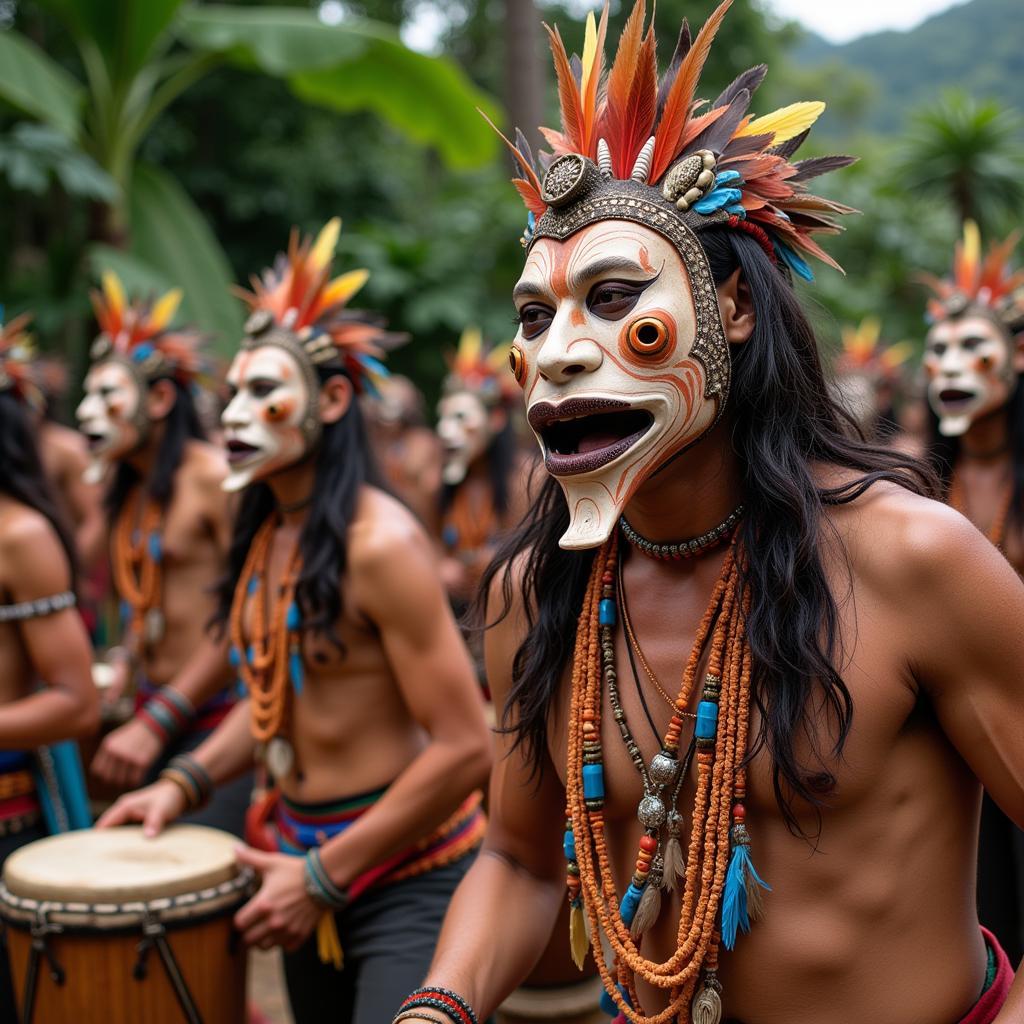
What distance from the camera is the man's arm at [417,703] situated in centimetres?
337

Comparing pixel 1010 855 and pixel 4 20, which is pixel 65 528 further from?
pixel 4 20

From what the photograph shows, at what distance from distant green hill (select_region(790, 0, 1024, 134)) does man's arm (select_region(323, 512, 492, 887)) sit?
180 feet

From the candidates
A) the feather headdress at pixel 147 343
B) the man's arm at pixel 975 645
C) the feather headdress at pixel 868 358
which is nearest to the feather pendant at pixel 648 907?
the man's arm at pixel 975 645

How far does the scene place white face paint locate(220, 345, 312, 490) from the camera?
3.89m

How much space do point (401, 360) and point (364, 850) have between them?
43.2 ft

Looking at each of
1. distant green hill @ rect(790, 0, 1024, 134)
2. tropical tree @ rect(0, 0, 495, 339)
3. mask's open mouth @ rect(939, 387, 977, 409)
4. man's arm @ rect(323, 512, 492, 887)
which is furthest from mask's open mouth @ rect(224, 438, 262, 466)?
distant green hill @ rect(790, 0, 1024, 134)

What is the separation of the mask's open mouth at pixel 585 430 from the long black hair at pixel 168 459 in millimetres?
3981

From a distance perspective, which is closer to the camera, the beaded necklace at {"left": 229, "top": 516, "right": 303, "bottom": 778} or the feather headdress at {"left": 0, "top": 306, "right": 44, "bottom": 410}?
the beaded necklace at {"left": 229, "top": 516, "right": 303, "bottom": 778}

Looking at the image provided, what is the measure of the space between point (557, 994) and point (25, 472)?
8.38ft

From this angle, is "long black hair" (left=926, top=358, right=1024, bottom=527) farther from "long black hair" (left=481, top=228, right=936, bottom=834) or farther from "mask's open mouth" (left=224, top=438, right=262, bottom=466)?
"long black hair" (left=481, top=228, right=936, bottom=834)

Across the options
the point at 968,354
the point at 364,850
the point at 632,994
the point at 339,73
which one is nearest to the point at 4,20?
the point at 339,73

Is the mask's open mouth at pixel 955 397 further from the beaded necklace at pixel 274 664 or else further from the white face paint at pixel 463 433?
the white face paint at pixel 463 433

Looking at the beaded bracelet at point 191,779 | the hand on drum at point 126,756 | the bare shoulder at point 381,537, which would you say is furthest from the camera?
the hand on drum at point 126,756

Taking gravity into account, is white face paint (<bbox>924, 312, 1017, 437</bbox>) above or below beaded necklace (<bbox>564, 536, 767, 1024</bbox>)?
above
